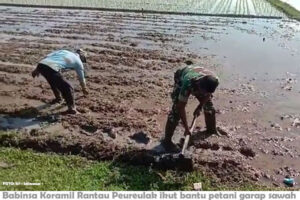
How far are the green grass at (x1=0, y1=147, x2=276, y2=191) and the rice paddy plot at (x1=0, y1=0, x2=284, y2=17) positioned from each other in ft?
44.4

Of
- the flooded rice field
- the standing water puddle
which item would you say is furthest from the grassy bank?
the standing water puddle

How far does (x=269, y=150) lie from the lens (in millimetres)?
6262

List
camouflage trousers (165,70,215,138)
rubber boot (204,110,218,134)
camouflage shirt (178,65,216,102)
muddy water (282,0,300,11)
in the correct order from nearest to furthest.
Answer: camouflage shirt (178,65,216,102) < camouflage trousers (165,70,215,138) < rubber boot (204,110,218,134) < muddy water (282,0,300,11)

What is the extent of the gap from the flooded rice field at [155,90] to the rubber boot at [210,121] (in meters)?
0.15

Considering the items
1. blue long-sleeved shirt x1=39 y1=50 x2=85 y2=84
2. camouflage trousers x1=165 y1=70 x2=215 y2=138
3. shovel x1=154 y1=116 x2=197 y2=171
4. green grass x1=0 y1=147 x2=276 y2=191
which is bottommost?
green grass x1=0 y1=147 x2=276 y2=191

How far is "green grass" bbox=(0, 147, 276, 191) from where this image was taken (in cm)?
495

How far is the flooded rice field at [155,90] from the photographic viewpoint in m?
5.99

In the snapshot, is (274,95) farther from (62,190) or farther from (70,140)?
(62,190)

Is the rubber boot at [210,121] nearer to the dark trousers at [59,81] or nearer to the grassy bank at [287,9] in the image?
the dark trousers at [59,81]

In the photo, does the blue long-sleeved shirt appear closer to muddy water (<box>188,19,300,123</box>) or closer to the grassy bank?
muddy water (<box>188,19,300,123</box>)

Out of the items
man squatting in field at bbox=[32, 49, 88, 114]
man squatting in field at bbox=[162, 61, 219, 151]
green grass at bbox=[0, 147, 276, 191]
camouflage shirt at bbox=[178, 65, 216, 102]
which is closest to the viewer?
green grass at bbox=[0, 147, 276, 191]

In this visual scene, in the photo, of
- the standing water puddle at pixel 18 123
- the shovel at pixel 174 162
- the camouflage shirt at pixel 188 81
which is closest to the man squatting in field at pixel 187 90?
the camouflage shirt at pixel 188 81

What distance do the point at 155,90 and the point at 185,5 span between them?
483 inches

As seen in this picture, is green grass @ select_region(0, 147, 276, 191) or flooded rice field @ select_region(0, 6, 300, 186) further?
flooded rice field @ select_region(0, 6, 300, 186)
